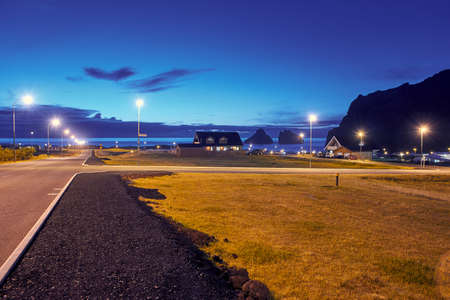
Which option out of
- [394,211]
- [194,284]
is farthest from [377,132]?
[194,284]

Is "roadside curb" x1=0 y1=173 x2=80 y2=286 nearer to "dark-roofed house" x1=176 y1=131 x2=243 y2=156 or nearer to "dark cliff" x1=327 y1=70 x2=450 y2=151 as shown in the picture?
"dark-roofed house" x1=176 y1=131 x2=243 y2=156

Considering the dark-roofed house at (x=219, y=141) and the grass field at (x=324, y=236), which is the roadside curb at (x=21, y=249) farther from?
the dark-roofed house at (x=219, y=141)

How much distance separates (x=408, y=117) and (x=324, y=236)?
551ft

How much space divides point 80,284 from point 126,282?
0.82 metres

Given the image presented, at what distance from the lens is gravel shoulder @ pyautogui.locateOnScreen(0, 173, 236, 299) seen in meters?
5.03

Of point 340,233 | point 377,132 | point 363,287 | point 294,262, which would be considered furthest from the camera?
point 377,132

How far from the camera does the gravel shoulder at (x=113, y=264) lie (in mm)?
5027

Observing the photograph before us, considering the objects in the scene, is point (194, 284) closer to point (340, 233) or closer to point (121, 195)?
point (340, 233)

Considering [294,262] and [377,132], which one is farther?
[377,132]

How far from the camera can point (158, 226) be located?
29.8ft

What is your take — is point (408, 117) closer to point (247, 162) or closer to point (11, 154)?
point (247, 162)

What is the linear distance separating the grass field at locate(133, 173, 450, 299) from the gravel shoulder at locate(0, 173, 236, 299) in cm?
135

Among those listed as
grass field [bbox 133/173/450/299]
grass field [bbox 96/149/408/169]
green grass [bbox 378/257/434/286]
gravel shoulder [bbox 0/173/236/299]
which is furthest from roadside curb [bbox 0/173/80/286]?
grass field [bbox 96/149/408/169]

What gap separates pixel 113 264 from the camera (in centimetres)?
611
